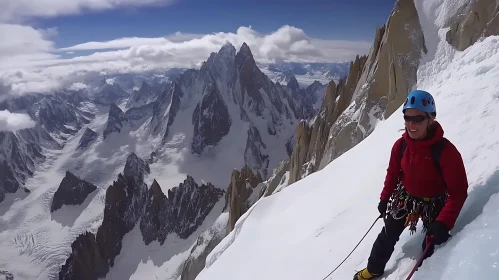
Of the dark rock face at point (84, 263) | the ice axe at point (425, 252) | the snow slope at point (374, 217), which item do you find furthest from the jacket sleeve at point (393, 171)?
the dark rock face at point (84, 263)

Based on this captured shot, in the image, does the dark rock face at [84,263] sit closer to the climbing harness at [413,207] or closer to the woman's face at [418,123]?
the climbing harness at [413,207]

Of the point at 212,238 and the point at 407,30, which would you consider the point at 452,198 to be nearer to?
the point at 407,30

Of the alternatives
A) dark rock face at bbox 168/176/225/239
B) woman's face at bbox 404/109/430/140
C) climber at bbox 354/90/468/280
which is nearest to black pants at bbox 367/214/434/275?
climber at bbox 354/90/468/280

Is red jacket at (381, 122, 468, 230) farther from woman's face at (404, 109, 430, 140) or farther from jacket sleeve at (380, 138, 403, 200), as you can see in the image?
woman's face at (404, 109, 430, 140)

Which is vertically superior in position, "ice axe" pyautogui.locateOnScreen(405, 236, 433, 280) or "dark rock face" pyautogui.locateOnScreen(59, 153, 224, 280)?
"ice axe" pyautogui.locateOnScreen(405, 236, 433, 280)

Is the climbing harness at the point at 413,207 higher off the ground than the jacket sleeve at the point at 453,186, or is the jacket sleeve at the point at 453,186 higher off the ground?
the jacket sleeve at the point at 453,186

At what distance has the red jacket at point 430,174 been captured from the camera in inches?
175

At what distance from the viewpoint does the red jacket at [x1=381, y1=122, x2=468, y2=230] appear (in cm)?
443

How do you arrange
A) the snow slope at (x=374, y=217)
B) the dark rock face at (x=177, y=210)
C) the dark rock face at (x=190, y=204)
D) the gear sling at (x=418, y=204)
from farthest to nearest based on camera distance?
the dark rock face at (x=177, y=210)
the dark rock face at (x=190, y=204)
the gear sling at (x=418, y=204)
the snow slope at (x=374, y=217)

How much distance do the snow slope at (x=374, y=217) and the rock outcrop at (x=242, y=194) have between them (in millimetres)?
41677

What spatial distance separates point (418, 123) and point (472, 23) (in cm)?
2027

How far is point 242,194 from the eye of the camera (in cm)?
6819

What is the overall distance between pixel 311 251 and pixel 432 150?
508 centimetres

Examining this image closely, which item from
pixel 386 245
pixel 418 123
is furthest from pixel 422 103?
pixel 386 245
